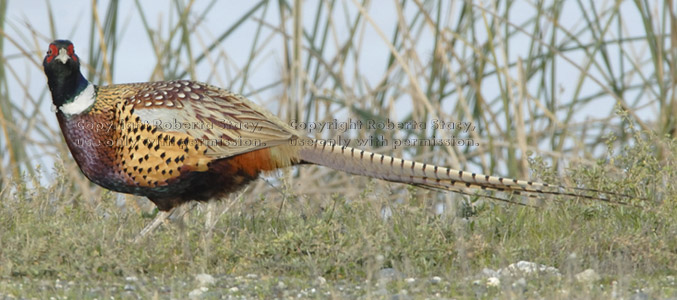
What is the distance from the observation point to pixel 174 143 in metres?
5.23

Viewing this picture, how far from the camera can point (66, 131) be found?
5.48 metres

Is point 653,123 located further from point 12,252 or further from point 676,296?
point 12,252

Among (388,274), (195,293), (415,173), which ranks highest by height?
(415,173)

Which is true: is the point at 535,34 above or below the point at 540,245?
above

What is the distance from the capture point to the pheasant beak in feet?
17.8

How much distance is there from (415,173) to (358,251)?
33.1 inches

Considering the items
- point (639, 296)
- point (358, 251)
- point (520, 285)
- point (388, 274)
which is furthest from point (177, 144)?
point (639, 296)

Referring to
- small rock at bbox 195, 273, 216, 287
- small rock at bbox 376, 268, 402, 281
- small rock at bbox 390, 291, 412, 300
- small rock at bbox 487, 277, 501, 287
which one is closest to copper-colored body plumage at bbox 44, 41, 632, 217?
small rock at bbox 376, 268, 402, 281

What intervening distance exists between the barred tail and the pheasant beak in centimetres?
142

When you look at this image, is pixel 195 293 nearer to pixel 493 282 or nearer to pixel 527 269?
pixel 493 282

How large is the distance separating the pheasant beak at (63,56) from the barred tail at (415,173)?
1.42m

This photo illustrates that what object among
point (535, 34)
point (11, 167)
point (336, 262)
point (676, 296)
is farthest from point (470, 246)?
point (11, 167)

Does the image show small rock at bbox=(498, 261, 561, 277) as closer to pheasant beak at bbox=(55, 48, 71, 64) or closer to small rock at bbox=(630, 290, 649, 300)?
small rock at bbox=(630, 290, 649, 300)

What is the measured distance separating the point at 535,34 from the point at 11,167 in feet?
13.4
